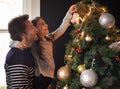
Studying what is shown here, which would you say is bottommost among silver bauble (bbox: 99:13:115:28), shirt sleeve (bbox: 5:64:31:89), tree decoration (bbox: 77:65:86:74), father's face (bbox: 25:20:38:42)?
shirt sleeve (bbox: 5:64:31:89)

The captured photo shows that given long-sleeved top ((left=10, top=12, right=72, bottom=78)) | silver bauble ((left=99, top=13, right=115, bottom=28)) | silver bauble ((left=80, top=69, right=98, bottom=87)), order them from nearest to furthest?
silver bauble ((left=80, top=69, right=98, bottom=87)), silver bauble ((left=99, top=13, right=115, bottom=28)), long-sleeved top ((left=10, top=12, right=72, bottom=78))

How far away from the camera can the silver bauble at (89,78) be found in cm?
202

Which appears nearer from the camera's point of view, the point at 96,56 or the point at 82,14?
the point at 96,56

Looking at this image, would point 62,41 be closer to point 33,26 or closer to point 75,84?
point 33,26

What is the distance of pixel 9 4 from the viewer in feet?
8.86

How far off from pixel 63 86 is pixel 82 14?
66 cm

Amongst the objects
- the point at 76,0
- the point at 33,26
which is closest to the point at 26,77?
the point at 33,26

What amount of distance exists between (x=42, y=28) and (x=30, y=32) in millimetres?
188

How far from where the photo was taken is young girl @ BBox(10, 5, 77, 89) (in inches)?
99.1

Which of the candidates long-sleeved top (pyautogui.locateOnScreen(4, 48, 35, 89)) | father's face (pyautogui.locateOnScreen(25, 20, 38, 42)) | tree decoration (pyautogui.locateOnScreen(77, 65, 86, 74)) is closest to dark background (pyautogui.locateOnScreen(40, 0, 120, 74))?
father's face (pyautogui.locateOnScreen(25, 20, 38, 42))

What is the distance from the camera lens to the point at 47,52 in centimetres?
258

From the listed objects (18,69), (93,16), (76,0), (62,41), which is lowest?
(18,69)

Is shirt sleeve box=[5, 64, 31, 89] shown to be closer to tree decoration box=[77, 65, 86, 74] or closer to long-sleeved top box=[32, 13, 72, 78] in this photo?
long-sleeved top box=[32, 13, 72, 78]

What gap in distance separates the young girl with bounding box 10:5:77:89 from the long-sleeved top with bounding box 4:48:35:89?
0.13m
